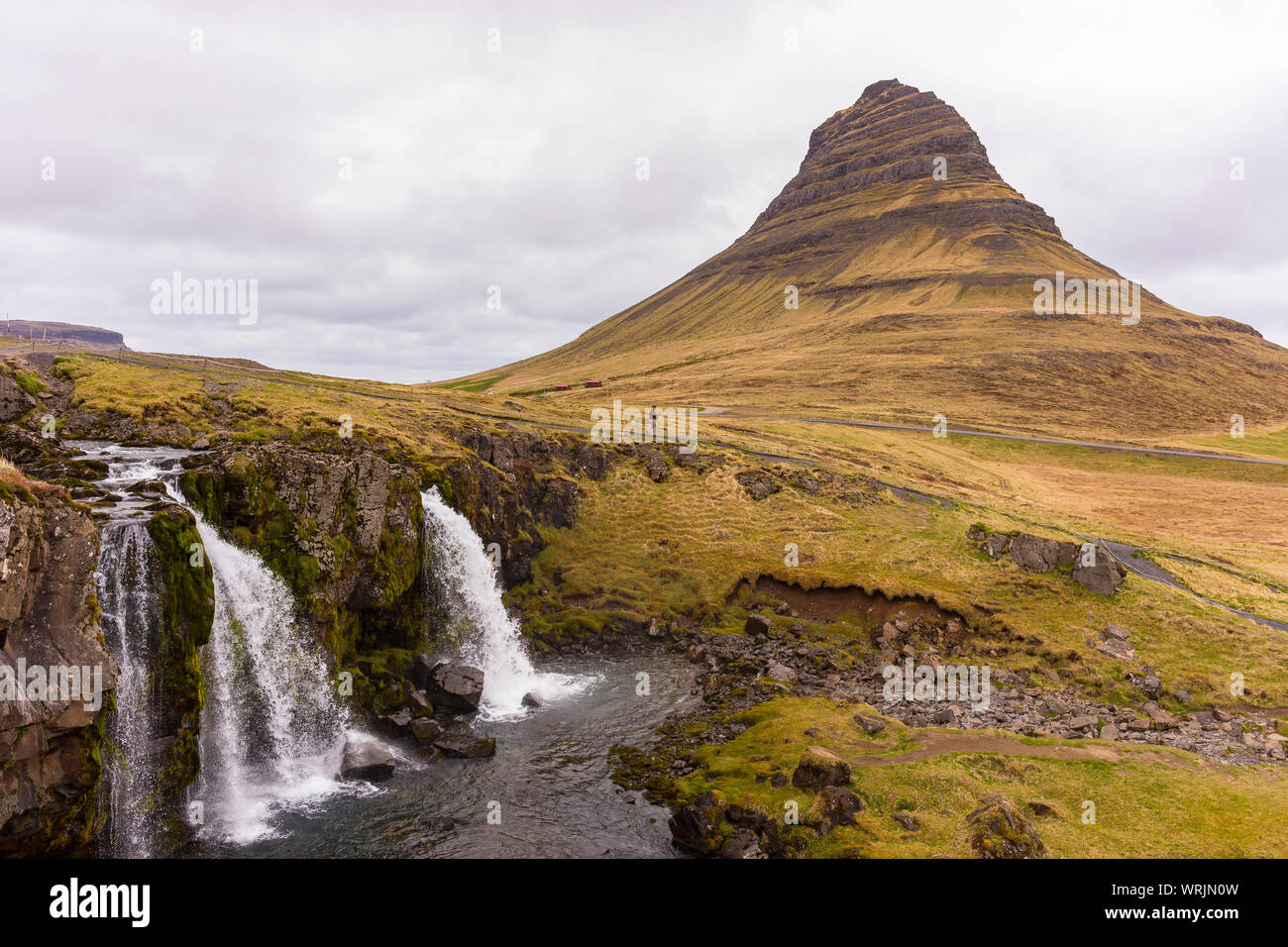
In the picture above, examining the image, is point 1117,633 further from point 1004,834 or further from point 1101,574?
point 1004,834

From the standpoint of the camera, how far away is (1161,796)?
2431 cm

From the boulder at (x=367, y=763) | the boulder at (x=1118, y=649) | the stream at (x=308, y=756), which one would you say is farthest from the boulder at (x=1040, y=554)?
the boulder at (x=367, y=763)

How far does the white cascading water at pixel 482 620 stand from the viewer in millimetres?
39812

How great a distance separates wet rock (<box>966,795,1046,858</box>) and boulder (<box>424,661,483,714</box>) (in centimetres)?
2449

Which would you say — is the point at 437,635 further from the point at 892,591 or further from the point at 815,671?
the point at 892,591

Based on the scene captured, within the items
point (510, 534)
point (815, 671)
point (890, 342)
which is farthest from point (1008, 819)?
point (890, 342)

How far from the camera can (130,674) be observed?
24125mm

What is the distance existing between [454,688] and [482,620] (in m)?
8.00

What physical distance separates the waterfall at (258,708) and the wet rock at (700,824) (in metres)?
14.7

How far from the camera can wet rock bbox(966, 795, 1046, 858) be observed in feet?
68.6

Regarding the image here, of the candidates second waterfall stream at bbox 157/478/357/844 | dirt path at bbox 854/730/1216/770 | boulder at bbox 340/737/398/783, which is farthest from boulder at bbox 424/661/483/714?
dirt path at bbox 854/730/1216/770

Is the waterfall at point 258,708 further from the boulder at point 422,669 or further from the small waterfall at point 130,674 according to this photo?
the boulder at point 422,669

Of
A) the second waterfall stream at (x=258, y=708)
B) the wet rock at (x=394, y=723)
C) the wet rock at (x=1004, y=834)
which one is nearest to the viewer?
the wet rock at (x=1004, y=834)

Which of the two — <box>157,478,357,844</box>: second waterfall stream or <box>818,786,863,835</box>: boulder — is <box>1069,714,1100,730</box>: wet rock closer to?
<box>818,786,863,835</box>: boulder
